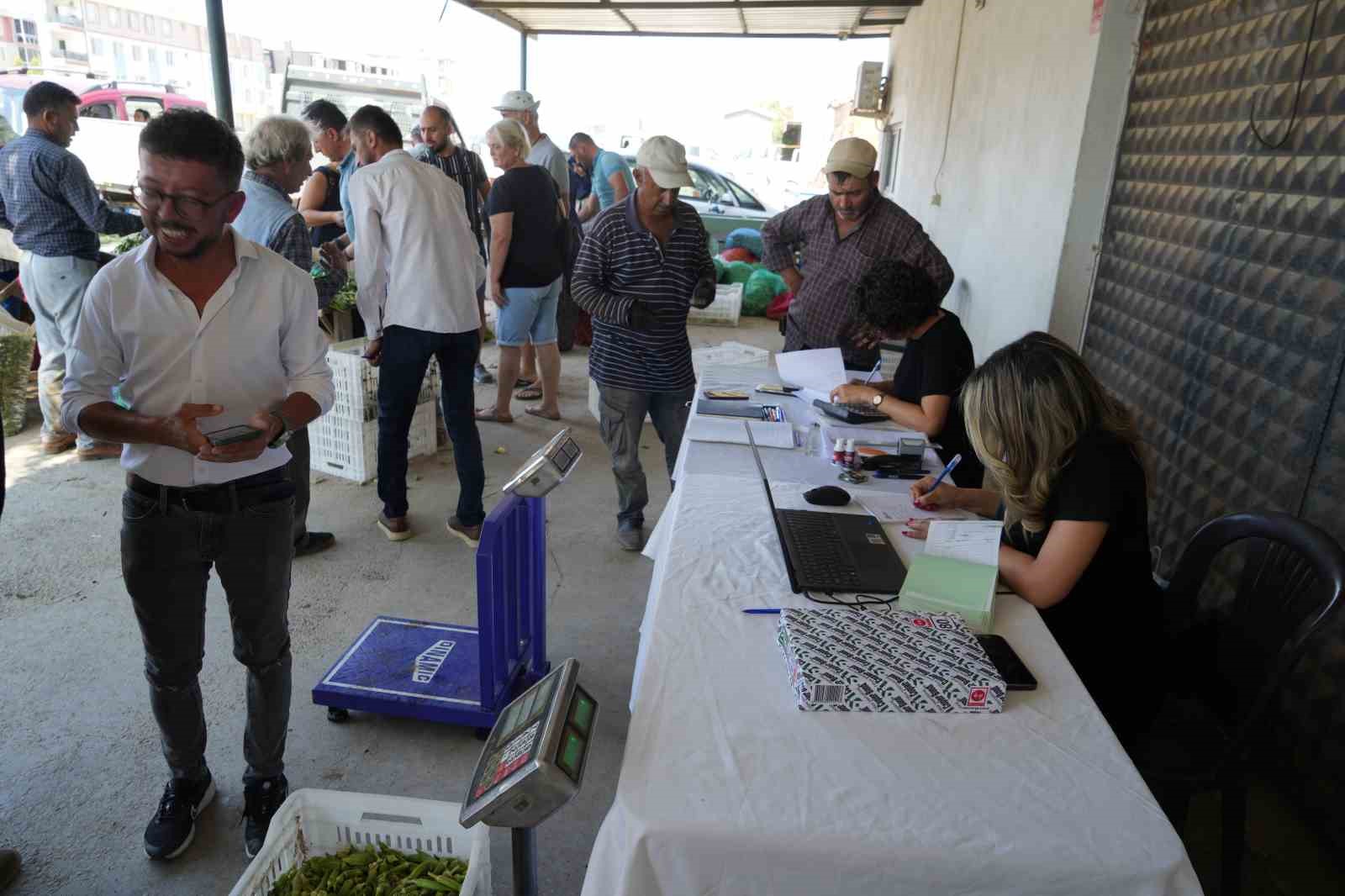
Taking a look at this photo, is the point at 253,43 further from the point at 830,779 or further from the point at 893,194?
the point at 830,779

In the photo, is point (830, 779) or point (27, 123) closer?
point (830, 779)

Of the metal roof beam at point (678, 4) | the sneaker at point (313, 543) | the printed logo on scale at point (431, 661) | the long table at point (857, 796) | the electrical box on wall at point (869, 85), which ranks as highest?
the metal roof beam at point (678, 4)

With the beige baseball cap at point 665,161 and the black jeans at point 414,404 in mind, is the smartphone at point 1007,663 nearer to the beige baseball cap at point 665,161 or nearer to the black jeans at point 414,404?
the beige baseball cap at point 665,161

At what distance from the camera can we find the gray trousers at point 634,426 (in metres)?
3.34

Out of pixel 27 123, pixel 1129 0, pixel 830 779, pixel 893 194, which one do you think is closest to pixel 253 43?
pixel 893 194

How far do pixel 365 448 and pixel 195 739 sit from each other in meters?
2.23

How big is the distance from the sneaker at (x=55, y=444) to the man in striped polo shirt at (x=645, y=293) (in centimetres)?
292

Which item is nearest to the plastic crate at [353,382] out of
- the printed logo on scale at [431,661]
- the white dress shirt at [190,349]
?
the printed logo on scale at [431,661]

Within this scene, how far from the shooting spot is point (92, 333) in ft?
5.31

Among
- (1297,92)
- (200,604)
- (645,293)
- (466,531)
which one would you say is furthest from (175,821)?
(1297,92)

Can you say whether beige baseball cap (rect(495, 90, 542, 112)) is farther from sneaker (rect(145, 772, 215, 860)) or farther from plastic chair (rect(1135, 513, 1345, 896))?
plastic chair (rect(1135, 513, 1345, 896))

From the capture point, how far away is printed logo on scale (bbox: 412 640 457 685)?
2428 millimetres

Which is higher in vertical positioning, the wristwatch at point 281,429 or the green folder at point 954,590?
the wristwatch at point 281,429

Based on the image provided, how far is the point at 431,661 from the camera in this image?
2516mm
